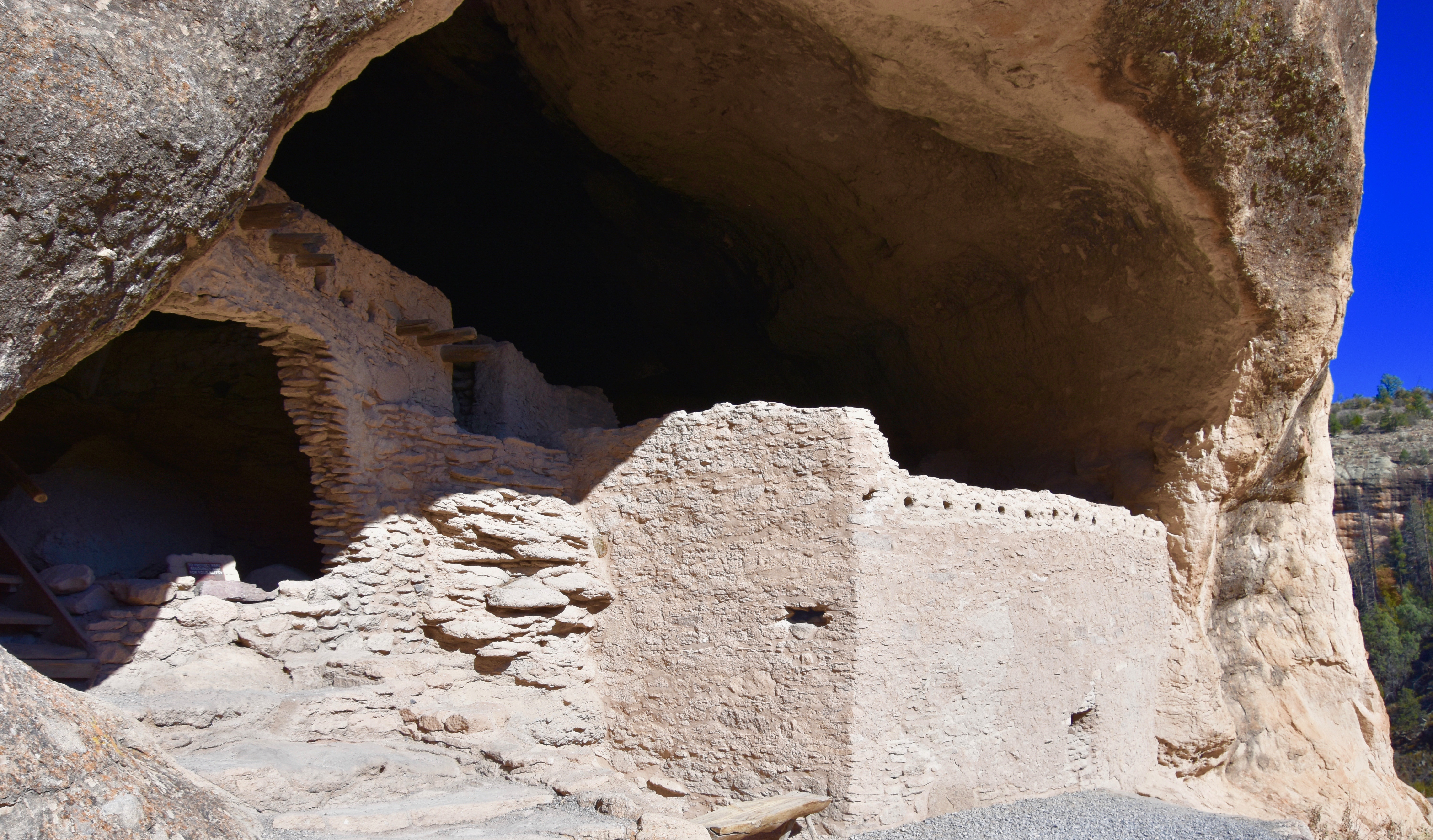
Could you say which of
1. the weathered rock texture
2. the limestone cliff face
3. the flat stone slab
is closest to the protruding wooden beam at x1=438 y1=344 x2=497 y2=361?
the flat stone slab

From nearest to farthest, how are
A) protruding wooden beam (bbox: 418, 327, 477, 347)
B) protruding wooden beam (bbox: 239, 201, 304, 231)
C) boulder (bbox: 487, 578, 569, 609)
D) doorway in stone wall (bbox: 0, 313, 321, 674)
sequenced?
protruding wooden beam (bbox: 239, 201, 304, 231), boulder (bbox: 487, 578, 569, 609), protruding wooden beam (bbox: 418, 327, 477, 347), doorway in stone wall (bbox: 0, 313, 321, 674)

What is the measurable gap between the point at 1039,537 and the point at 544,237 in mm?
6724

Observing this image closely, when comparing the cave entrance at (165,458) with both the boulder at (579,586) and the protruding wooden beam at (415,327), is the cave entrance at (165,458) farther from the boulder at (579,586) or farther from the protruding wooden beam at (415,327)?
the boulder at (579,586)

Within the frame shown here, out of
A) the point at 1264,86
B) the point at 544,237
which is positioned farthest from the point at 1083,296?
the point at 544,237

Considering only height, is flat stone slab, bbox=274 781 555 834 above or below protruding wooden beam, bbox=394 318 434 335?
below

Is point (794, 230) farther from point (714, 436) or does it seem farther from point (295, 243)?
point (295, 243)

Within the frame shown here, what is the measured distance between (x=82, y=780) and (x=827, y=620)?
4.00 m

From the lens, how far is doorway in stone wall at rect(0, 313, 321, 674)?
293 inches

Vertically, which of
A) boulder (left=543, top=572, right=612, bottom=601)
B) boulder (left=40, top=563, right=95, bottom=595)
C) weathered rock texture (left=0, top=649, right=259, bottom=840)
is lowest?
weathered rock texture (left=0, top=649, right=259, bottom=840)

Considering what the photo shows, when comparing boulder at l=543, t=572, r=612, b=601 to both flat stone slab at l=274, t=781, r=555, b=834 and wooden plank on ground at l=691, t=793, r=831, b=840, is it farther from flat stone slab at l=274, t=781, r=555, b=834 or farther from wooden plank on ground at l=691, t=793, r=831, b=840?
wooden plank on ground at l=691, t=793, r=831, b=840

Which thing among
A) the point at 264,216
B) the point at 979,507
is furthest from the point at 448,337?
the point at 979,507

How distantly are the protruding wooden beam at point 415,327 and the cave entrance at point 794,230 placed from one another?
2.62 meters

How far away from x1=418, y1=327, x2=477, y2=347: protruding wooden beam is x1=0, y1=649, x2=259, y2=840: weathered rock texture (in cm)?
410

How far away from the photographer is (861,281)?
382 inches
